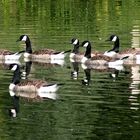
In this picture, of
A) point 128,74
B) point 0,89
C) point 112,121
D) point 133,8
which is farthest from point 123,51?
point 133,8

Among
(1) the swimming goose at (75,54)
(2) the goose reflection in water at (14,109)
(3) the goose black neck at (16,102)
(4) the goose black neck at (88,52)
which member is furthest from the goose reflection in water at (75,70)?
(2) the goose reflection in water at (14,109)

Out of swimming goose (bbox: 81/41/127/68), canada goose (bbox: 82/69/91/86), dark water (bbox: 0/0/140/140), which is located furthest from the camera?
swimming goose (bbox: 81/41/127/68)

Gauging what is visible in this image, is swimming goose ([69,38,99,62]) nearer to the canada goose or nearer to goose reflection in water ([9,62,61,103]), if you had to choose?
the canada goose

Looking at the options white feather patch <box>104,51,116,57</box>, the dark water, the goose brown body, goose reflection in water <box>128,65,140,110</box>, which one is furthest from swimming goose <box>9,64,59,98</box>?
white feather patch <box>104,51,116,57</box>

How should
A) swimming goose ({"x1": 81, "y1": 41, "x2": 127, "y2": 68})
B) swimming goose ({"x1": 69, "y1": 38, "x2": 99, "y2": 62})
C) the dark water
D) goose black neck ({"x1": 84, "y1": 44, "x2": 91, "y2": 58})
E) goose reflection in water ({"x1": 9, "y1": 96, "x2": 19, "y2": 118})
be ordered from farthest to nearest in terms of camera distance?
swimming goose ({"x1": 69, "y1": 38, "x2": 99, "y2": 62}), goose black neck ({"x1": 84, "y1": 44, "x2": 91, "y2": 58}), swimming goose ({"x1": 81, "y1": 41, "x2": 127, "y2": 68}), goose reflection in water ({"x1": 9, "y1": 96, "x2": 19, "y2": 118}), the dark water

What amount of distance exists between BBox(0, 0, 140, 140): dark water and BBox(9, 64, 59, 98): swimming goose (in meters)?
0.29

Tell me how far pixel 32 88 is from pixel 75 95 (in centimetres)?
183

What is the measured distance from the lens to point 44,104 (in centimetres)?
2105

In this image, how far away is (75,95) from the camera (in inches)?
868

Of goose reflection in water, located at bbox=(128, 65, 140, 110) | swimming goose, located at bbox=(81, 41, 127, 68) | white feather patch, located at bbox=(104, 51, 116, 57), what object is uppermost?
white feather patch, located at bbox=(104, 51, 116, 57)

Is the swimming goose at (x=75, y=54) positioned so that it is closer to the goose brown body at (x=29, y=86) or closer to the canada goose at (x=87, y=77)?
the canada goose at (x=87, y=77)

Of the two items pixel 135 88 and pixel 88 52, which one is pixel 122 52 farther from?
pixel 135 88

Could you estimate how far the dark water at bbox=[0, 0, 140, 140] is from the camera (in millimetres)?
17891

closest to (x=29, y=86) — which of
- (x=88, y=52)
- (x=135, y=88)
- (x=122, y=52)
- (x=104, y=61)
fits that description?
(x=135, y=88)
